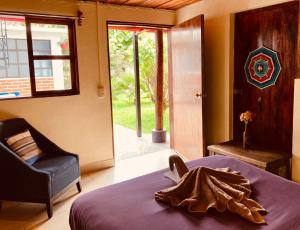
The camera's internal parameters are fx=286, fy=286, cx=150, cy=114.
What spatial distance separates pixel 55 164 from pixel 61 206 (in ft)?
1.45

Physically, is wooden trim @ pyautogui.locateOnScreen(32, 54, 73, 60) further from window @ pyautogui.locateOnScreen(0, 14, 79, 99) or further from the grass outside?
the grass outside

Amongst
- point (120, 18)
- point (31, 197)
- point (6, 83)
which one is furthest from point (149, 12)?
point (31, 197)

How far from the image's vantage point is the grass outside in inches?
274

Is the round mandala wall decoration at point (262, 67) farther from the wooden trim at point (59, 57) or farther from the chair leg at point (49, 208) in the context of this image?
the chair leg at point (49, 208)

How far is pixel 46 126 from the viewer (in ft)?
11.3

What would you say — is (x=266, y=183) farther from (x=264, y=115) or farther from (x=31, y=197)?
(x=31, y=197)

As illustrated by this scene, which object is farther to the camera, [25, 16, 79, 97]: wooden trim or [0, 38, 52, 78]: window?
[0, 38, 52, 78]: window

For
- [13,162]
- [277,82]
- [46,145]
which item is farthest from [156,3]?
[13,162]

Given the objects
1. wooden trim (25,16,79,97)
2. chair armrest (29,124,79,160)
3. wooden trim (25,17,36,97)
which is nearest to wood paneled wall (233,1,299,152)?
wooden trim (25,16,79,97)

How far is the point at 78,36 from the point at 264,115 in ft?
7.80

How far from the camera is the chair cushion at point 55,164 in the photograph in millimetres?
2721

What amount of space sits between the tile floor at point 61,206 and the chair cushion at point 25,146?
0.49 metres

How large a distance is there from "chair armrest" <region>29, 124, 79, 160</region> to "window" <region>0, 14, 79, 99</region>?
48cm

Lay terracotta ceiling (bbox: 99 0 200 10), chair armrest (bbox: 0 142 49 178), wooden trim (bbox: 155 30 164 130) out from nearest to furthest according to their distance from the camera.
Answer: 1. chair armrest (bbox: 0 142 49 178)
2. terracotta ceiling (bbox: 99 0 200 10)
3. wooden trim (bbox: 155 30 164 130)
